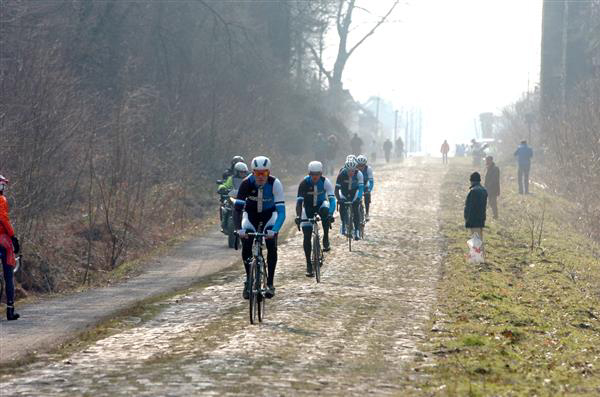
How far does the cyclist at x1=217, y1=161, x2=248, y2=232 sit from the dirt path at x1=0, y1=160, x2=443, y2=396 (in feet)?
7.19

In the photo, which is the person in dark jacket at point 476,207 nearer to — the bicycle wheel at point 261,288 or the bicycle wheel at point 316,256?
the bicycle wheel at point 316,256

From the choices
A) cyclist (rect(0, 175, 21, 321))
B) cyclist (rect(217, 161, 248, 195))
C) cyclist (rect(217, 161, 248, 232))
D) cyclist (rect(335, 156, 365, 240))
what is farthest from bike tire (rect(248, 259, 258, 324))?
cyclist (rect(335, 156, 365, 240))

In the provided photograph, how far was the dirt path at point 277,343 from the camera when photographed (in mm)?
9961

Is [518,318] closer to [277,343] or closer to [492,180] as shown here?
[277,343]

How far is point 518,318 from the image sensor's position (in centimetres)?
1534

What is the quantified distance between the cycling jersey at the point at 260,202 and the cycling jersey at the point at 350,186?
8097 millimetres

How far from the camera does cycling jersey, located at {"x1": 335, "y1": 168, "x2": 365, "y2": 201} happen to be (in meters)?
22.5

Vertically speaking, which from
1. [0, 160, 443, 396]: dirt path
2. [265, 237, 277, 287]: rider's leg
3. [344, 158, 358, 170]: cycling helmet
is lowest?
[0, 160, 443, 396]: dirt path

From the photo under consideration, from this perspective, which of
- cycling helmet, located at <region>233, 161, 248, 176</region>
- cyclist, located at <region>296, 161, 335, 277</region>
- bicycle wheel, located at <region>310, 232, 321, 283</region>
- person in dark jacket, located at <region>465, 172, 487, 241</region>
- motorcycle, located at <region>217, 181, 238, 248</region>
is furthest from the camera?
motorcycle, located at <region>217, 181, 238, 248</region>

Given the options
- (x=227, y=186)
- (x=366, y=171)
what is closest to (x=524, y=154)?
(x=366, y=171)

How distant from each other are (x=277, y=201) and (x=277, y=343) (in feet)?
8.47

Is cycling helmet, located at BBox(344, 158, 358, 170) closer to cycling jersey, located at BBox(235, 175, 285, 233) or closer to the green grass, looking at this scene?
the green grass

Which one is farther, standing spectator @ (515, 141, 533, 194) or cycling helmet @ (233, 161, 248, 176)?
standing spectator @ (515, 141, 533, 194)

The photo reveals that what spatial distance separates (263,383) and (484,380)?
2403 millimetres
